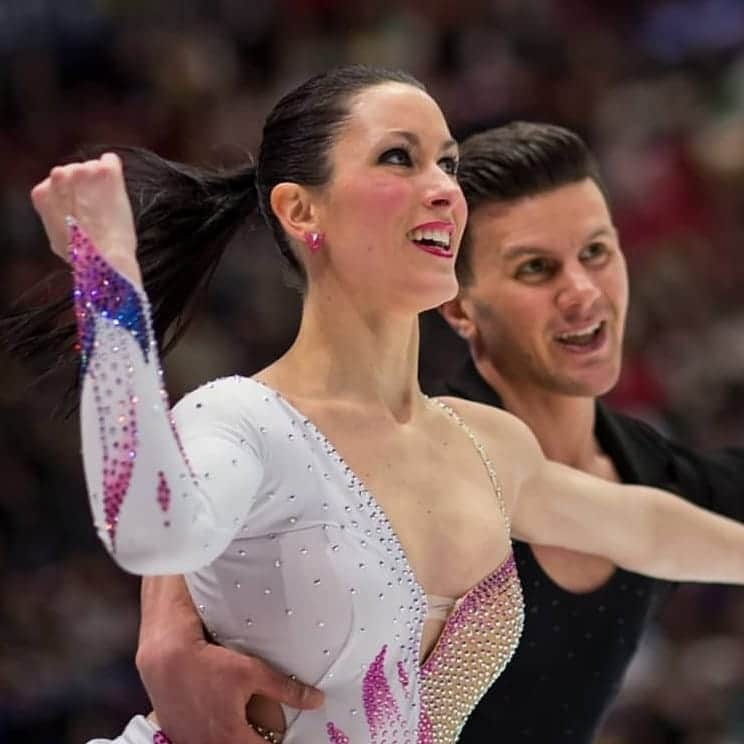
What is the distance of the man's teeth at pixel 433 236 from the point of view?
198 cm

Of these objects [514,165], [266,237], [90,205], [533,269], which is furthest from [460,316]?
[266,237]

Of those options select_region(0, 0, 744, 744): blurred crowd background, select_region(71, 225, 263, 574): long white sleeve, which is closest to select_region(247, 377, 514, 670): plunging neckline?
select_region(71, 225, 263, 574): long white sleeve

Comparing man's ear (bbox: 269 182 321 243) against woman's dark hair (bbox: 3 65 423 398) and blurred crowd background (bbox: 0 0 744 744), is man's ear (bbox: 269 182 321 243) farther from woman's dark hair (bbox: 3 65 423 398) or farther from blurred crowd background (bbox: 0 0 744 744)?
blurred crowd background (bbox: 0 0 744 744)

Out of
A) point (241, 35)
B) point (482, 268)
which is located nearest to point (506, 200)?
point (482, 268)

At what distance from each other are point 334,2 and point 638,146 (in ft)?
4.38

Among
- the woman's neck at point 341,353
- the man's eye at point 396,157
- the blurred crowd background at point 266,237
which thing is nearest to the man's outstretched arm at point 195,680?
the woman's neck at point 341,353

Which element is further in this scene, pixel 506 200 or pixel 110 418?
pixel 506 200

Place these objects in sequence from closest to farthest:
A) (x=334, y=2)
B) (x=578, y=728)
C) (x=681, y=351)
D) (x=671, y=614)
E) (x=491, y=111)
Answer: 1. (x=578, y=728)
2. (x=671, y=614)
3. (x=681, y=351)
4. (x=491, y=111)
5. (x=334, y=2)

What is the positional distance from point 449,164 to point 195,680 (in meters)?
0.71

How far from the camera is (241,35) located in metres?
6.22

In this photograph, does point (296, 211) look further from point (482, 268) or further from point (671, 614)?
point (671, 614)

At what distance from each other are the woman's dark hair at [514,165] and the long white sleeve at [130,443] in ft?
4.10

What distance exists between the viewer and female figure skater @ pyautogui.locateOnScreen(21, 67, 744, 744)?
1609mm

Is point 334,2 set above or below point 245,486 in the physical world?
below
